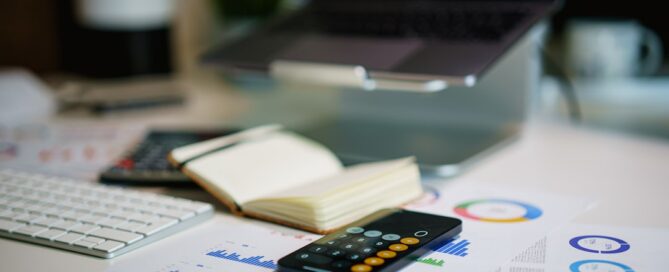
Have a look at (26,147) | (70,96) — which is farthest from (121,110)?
(26,147)

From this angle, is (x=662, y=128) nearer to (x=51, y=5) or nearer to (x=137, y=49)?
(x=137, y=49)

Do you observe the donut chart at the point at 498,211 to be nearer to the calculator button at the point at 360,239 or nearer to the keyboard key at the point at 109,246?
the calculator button at the point at 360,239

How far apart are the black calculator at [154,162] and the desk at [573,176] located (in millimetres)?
109

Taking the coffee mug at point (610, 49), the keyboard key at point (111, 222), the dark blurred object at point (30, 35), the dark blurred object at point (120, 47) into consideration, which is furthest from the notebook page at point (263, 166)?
the dark blurred object at point (30, 35)

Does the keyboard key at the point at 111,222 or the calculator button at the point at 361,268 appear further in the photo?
the keyboard key at the point at 111,222

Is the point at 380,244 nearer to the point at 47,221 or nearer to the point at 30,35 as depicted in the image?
the point at 47,221

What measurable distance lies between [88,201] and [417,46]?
1.46ft

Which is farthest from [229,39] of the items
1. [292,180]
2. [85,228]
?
[85,228]

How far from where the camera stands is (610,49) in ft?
3.84

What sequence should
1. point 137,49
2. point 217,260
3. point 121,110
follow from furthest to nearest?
1. point 137,49
2. point 121,110
3. point 217,260

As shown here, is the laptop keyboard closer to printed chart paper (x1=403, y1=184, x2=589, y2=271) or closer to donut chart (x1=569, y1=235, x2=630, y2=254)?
printed chart paper (x1=403, y1=184, x2=589, y2=271)

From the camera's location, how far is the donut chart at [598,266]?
555 mm

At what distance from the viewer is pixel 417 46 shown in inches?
37.1

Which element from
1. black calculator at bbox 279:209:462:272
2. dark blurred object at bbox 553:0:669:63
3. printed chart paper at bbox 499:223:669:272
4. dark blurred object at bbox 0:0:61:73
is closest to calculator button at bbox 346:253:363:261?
black calculator at bbox 279:209:462:272
